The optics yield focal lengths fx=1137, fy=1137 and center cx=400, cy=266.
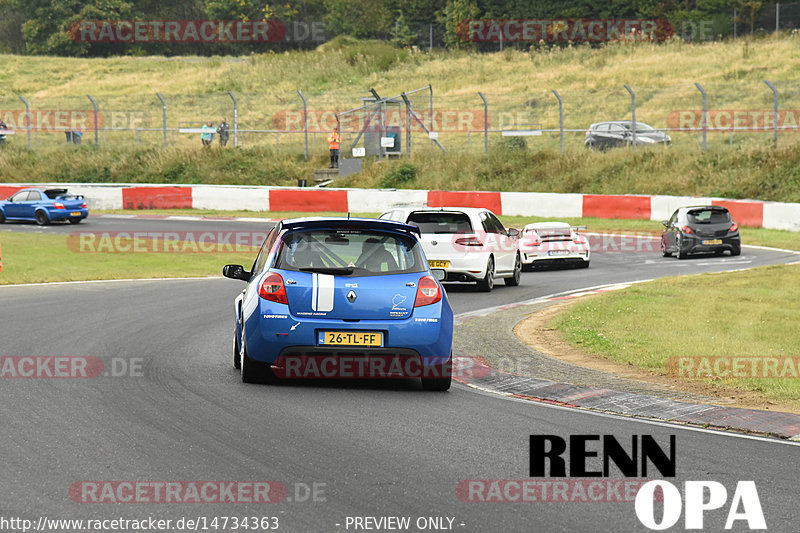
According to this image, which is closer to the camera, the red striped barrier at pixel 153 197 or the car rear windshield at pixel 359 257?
the car rear windshield at pixel 359 257

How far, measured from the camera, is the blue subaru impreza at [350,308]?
951 cm

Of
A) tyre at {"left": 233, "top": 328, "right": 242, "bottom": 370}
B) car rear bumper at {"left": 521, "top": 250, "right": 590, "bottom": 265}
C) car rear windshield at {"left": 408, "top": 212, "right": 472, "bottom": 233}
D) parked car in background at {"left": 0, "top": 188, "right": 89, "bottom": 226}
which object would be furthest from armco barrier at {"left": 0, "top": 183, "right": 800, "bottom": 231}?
tyre at {"left": 233, "top": 328, "right": 242, "bottom": 370}

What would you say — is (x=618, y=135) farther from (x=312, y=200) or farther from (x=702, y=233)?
Answer: (x=702, y=233)

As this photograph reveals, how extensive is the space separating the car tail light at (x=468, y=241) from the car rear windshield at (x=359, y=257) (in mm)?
8974

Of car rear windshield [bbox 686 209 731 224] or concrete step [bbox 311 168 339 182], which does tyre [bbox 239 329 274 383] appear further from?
concrete step [bbox 311 168 339 182]

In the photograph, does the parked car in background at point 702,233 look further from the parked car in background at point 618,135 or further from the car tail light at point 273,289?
the car tail light at point 273,289

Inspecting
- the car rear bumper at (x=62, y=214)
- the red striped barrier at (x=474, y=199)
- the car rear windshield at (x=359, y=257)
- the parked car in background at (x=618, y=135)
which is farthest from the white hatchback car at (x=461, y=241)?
the parked car in background at (x=618, y=135)

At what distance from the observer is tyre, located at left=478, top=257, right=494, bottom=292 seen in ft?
63.3

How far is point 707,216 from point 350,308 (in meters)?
18.3

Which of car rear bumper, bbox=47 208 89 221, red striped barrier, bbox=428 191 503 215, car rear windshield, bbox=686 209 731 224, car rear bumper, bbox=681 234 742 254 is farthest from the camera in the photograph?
red striped barrier, bbox=428 191 503 215

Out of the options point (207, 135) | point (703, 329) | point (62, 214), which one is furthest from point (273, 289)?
point (207, 135)

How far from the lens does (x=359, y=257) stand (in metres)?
9.98

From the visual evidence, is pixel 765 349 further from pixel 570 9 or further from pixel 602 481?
pixel 570 9

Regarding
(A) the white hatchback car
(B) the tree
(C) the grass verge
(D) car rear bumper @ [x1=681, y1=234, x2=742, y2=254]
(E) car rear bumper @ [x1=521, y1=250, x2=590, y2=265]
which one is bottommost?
(C) the grass verge
